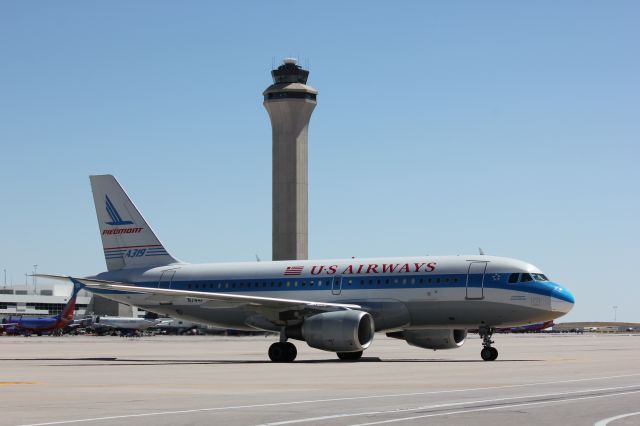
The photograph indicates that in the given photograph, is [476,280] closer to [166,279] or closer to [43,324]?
[166,279]

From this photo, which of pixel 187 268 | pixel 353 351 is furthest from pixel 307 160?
pixel 353 351

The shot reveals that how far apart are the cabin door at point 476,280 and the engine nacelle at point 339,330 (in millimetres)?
4312

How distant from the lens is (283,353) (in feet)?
143

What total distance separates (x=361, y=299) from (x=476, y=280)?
5.22m

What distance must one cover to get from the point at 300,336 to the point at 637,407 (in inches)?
1090

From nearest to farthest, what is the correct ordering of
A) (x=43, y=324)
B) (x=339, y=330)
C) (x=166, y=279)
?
(x=339, y=330)
(x=166, y=279)
(x=43, y=324)

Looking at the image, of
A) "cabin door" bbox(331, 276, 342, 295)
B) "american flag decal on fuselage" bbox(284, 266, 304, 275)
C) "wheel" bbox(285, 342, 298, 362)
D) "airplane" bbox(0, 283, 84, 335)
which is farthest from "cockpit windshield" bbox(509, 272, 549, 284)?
"airplane" bbox(0, 283, 84, 335)

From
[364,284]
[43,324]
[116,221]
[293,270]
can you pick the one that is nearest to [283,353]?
[364,284]

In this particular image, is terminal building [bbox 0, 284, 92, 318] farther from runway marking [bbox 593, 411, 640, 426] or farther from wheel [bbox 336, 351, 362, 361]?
runway marking [bbox 593, 411, 640, 426]

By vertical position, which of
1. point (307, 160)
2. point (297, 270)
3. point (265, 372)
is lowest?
point (265, 372)

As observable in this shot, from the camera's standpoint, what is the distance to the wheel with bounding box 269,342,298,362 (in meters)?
43.3

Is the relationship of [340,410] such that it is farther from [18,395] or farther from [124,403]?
[18,395]

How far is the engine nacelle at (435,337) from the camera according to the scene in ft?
155

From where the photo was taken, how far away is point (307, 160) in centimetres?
16050
